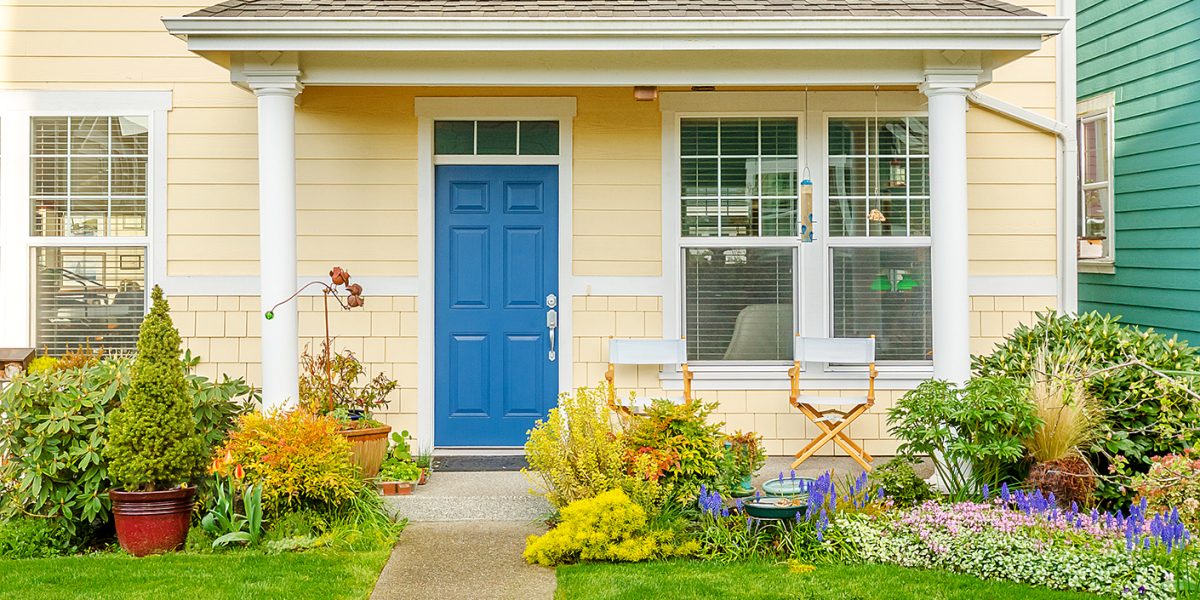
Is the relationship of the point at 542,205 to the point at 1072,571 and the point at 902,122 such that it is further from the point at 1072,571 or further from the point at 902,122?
the point at 1072,571

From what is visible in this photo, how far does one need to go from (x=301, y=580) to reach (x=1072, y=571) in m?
3.41

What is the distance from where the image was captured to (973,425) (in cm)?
610

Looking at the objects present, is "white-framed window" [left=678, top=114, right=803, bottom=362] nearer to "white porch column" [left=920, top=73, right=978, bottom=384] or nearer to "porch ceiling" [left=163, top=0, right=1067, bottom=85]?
"porch ceiling" [left=163, top=0, right=1067, bottom=85]

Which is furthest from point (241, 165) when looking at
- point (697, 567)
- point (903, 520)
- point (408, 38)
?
point (903, 520)

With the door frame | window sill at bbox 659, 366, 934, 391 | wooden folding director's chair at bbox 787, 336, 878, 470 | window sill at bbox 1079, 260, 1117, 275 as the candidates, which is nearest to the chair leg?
wooden folding director's chair at bbox 787, 336, 878, 470

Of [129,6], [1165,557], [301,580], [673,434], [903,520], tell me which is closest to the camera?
[1165,557]

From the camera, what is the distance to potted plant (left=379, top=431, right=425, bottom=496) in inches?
270

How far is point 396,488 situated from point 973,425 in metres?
3.22

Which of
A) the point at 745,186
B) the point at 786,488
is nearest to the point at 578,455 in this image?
the point at 786,488

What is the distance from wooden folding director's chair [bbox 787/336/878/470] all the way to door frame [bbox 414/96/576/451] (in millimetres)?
1567

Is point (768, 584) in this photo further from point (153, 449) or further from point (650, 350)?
point (153, 449)

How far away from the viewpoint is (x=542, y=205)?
8.13 metres

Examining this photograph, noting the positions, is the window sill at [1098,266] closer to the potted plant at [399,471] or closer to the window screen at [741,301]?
the window screen at [741,301]

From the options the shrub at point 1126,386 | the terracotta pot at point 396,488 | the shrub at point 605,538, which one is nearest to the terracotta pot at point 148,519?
the terracotta pot at point 396,488
